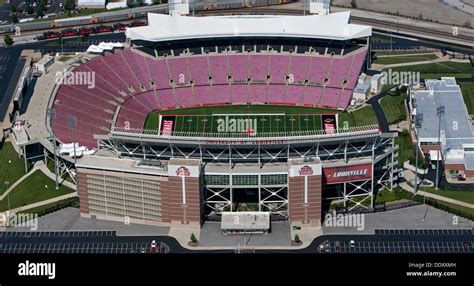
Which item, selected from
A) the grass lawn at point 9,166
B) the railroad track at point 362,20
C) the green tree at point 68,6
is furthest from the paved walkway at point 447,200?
the green tree at point 68,6

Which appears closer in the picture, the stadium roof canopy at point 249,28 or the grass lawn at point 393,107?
the grass lawn at point 393,107

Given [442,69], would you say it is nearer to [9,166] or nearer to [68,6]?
[9,166]

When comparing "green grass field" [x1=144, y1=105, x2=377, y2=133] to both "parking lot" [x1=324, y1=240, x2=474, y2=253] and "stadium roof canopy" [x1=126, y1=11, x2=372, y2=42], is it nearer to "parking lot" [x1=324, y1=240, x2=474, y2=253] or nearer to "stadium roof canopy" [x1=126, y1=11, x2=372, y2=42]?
"stadium roof canopy" [x1=126, y1=11, x2=372, y2=42]

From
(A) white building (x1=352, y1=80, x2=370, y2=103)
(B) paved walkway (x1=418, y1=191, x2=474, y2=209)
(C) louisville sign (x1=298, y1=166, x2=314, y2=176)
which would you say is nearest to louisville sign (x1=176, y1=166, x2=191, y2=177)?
(C) louisville sign (x1=298, y1=166, x2=314, y2=176)

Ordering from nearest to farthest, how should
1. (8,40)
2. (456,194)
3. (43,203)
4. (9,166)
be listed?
(43,203) < (456,194) < (9,166) < (8,40)

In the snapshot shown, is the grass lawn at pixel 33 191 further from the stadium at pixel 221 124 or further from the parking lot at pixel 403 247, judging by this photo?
the parking lot at pixel 403 247

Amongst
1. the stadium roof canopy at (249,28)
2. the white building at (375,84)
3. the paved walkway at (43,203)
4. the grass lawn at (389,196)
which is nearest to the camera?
the grass lawn at (389,196)

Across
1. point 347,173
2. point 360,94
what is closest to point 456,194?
point 347,173
